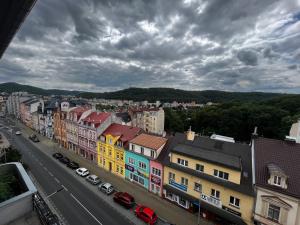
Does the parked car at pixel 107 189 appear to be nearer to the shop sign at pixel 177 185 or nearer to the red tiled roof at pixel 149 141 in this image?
the red tiled roof at pixel 149 141

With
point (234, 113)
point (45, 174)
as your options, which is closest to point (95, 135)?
point (45, 174)

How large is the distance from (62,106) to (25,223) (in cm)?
6348

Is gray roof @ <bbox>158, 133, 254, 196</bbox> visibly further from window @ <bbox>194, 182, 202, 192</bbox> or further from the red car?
the red car

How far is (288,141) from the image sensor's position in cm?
2370

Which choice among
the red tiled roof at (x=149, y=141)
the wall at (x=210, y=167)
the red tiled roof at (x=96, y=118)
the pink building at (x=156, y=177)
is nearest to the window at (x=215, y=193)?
the wall at (x=210, y=167)

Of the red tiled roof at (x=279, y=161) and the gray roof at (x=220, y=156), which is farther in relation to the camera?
the gray roof at (x=220, y=156)

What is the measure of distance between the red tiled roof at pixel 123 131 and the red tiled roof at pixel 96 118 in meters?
2.81

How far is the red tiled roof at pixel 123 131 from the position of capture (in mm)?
38375

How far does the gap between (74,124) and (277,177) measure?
49.5 meters

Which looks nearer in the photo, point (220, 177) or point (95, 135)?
point (220, 177)

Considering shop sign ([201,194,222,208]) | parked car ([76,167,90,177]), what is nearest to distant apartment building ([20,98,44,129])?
parked car ([76,167,90,177])

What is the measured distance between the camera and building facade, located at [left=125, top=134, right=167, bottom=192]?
3138 cm

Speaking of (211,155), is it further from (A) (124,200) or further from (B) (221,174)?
(A) (124,200)

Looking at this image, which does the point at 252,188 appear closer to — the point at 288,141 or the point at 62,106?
the point at 288,141
